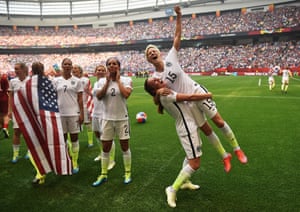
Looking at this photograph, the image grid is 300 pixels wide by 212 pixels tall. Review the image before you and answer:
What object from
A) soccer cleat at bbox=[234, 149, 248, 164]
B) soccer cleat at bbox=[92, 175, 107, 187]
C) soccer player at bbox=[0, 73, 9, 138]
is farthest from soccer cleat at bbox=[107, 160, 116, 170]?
soccer player at bbox=[0, 73, 9, 138]

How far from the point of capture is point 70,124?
5250 mm

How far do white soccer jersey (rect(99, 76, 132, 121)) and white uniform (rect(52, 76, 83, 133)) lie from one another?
3.18ft

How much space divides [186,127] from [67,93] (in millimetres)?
2733

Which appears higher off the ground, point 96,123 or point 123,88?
point 123,88

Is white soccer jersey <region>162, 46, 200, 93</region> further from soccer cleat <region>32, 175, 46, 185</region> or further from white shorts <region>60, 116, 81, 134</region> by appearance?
soccer cleat <region>32, 175, 46, 185</region>

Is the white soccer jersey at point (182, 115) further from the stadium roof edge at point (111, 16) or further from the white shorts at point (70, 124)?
the stadium roof edge at point (111, 16)

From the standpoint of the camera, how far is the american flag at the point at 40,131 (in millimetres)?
4082

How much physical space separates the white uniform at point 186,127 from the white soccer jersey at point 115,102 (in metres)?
1.00

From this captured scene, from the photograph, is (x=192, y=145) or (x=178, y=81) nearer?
(x=192, y=145)

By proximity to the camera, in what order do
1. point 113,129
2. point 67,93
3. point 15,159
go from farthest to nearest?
point 15,159, point 67,93, point 113,129

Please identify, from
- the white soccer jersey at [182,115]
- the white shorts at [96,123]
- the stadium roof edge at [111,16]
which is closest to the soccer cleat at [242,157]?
the white soccer jersey at [182,115]

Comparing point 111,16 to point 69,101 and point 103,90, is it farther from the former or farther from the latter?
point 103,90

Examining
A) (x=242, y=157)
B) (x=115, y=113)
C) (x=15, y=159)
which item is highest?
A: (x=115, y=113)

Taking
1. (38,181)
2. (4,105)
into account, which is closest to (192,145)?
(38,181)
